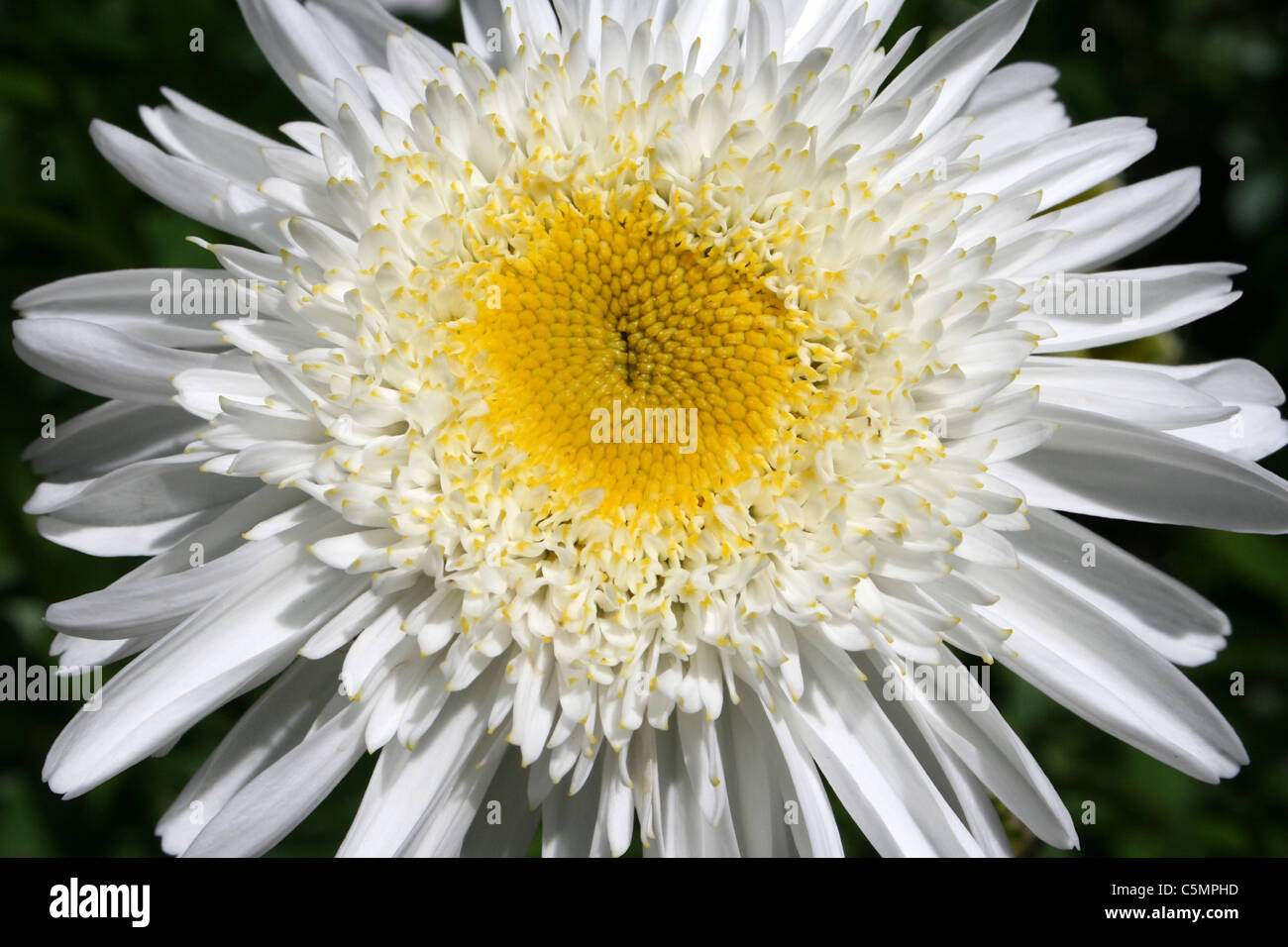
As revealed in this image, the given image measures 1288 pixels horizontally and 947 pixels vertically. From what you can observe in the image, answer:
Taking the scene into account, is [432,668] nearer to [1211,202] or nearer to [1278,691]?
[1278,691]

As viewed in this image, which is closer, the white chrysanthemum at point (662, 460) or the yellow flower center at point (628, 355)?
the white chrysanthemum at point (662, 460)

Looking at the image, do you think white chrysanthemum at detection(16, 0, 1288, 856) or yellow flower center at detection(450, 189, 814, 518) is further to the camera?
yellow flower center at detection(450, 189, 814, 518)

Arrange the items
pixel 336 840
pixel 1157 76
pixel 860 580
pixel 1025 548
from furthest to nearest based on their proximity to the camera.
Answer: pixel 1157 76, pixel 336 840, pixel 1025 548, pixel 860 580

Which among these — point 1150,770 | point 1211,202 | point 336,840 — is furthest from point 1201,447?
point 1211,202
